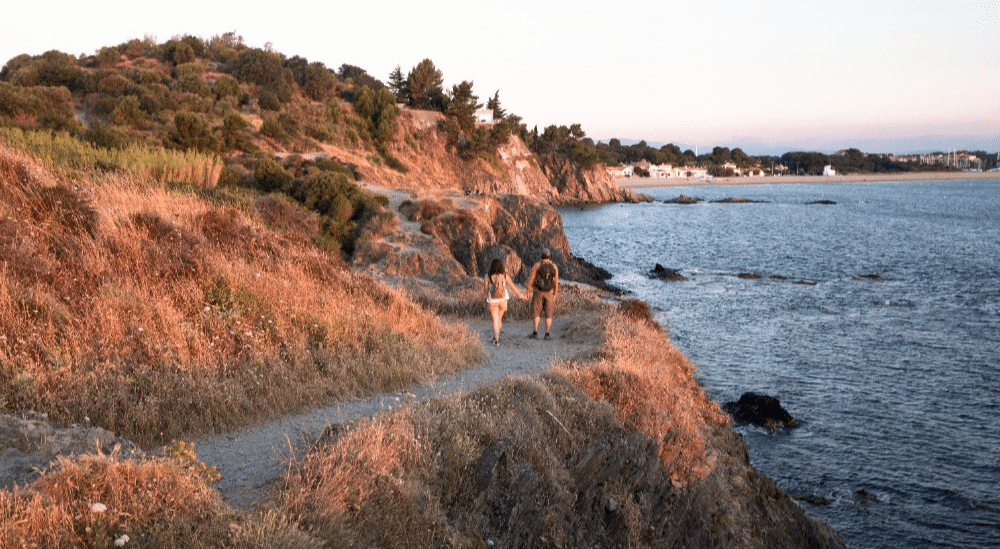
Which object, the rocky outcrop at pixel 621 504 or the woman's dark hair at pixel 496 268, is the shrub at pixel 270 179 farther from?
the rocky outcrop at pixel 621 504

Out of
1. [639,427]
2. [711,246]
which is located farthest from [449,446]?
[711,246]

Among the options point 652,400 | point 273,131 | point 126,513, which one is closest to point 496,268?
point 652,400

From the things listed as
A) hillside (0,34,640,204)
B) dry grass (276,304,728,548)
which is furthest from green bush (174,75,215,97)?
dry grass (276,304,728,548)

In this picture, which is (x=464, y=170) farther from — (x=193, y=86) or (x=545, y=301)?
(x=545, y=301)

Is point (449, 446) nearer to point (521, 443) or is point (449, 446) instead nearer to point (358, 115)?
point (521, 443)

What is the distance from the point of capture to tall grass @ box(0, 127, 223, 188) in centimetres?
1509

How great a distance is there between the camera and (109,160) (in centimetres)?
1631

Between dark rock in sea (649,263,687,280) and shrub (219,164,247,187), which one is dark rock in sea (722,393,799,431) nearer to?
shrub (219,164,247,187)

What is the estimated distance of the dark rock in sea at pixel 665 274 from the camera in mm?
40281

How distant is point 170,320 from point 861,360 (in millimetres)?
20626

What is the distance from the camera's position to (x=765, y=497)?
38.6 feet

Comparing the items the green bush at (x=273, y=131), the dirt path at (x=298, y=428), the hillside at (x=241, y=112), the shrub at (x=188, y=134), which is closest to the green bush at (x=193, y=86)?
the hillside at (x=241, y=112)

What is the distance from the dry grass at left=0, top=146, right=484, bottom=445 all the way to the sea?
8.16 m

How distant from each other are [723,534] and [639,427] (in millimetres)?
1778
